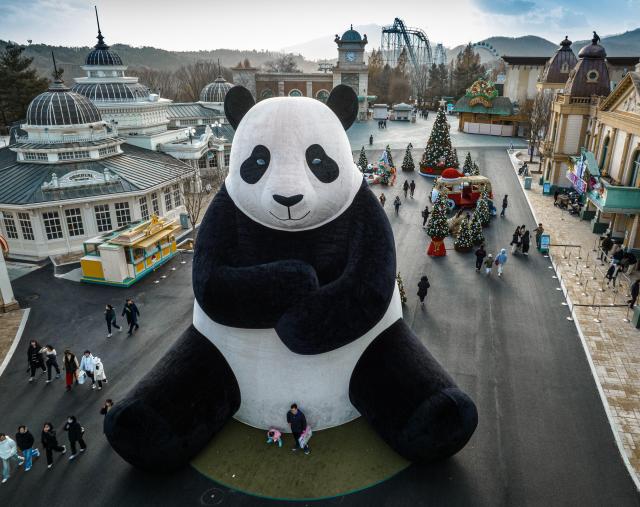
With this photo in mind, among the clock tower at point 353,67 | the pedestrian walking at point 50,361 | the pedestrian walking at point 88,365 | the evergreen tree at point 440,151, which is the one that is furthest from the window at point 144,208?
the clock tower at point 353,67

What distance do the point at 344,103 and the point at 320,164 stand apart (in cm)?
182

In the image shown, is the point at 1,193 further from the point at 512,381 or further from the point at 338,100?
the point at 512,381

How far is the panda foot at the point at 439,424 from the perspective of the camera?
780 centimetres

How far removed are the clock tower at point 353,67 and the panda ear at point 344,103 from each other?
203ft

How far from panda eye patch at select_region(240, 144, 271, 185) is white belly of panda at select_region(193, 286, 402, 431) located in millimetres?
2649

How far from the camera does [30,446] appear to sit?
951 centimetres

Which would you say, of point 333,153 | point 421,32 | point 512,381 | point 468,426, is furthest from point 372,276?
point 421,32

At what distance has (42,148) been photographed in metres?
23.3

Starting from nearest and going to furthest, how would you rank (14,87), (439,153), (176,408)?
(176,408), (439,153), (14,87)

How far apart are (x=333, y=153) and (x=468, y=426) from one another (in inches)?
199

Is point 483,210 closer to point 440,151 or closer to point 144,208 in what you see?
point 440,151

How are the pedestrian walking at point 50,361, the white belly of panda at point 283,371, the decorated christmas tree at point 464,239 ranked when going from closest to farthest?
the white belly of panda at point 283,371
the pedestrian walking at point 50,361
the decorated christmas tree at point 464,239

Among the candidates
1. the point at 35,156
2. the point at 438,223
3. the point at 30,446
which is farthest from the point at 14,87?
the point at 30,446

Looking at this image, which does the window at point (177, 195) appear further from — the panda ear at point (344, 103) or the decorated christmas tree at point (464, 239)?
the panda ear at point (344, 103)
